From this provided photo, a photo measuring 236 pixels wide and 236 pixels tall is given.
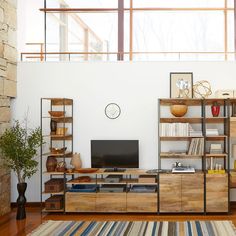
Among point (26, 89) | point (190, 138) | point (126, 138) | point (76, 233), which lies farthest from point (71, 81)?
point (76, 233)

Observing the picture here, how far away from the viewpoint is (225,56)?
6.80 metres

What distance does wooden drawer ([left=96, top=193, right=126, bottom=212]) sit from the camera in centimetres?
568

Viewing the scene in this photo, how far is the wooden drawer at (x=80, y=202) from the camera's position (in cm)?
571

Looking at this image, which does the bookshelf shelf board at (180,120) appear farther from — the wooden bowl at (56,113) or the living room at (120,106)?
the wooden bowl at (56,113)

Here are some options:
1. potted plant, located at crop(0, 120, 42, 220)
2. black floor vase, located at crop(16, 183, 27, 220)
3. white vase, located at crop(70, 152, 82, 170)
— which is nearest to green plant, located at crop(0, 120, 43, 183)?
potted plant, located at crop(0, 120, 42, 220)

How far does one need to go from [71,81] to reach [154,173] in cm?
222

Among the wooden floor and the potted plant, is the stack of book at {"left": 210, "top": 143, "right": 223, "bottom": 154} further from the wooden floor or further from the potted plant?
the potted plant

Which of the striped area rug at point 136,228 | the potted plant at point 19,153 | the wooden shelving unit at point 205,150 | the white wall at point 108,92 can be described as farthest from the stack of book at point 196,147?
the potted plant at point 19,153

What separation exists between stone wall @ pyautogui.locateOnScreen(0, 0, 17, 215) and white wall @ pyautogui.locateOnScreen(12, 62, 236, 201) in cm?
27

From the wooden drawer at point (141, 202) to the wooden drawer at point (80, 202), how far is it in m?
0.61

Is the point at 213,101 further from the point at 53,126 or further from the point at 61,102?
the point at 53,126

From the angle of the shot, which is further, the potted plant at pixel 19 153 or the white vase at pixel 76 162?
the white vase at pixel 76 162

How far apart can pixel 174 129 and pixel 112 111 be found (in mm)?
1166

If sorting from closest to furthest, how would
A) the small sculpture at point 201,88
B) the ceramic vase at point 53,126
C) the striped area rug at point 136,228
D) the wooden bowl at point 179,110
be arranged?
1. the striped area rug at point 136,228
2. the wooden bowl at point 179,110
3. the ceramic vase at point 53,126
4. the small sculpture at point 201,88
